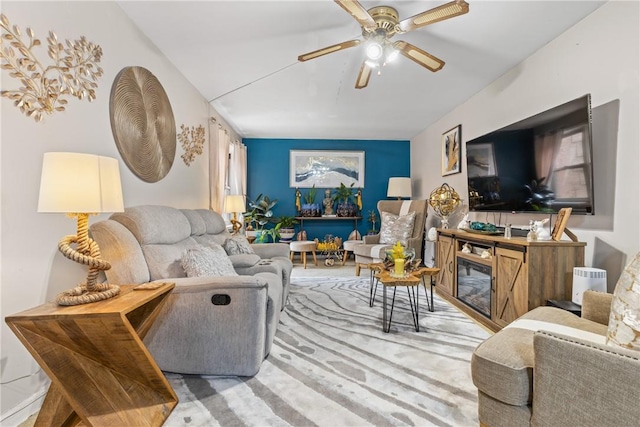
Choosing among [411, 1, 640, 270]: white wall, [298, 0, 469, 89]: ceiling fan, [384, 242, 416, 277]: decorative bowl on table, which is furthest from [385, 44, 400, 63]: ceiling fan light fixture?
[384, 242, 416, 277]: decorative bowl on table

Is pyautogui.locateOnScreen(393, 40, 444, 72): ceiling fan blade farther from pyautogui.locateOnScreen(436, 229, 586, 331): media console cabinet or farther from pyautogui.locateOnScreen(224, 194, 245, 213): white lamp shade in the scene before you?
pyautogui.locateOnScreen(224, 194, 245, 213): white lamp shade

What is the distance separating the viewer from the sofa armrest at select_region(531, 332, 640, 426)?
35.6 inches

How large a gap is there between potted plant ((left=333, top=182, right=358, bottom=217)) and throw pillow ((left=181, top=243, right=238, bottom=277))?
13.0 feet

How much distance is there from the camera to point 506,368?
1170 mm

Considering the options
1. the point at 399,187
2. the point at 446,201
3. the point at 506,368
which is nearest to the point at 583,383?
the point at 506,368

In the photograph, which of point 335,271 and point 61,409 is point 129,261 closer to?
point 61,409

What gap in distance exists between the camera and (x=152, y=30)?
8.00 ft

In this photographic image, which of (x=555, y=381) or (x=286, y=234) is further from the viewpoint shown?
(x=286, y=234)

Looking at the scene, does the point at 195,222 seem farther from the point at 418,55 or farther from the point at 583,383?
the point at 583,383

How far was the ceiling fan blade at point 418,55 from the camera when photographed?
86.0 inches

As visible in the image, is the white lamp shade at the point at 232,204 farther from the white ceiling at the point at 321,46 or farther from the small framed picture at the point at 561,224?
the small framed picture at the point at 561,224

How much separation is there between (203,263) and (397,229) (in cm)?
330

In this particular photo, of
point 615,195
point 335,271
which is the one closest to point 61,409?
point 615,195

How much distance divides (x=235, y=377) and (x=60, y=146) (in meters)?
1.60
